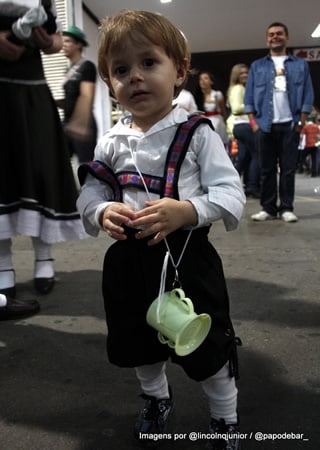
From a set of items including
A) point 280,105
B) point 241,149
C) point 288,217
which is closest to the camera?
point 280,105

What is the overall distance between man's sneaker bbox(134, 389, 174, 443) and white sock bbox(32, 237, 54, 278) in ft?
3.77

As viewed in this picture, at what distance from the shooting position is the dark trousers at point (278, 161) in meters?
3.77

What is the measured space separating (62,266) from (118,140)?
5.75ft

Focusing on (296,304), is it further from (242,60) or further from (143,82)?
(242,60)

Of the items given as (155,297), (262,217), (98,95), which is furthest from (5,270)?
(98,95)

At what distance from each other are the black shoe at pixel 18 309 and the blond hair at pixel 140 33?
1209mm

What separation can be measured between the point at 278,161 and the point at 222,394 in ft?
10.1

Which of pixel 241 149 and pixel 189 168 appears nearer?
pixel 189 168

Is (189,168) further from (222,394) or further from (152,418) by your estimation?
(152,418)

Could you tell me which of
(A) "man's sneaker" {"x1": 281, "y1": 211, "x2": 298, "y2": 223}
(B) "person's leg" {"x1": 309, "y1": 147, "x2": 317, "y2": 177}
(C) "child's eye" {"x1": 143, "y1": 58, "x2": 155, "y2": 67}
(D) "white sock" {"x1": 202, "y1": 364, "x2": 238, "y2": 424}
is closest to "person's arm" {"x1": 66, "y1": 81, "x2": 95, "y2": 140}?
(C) "child's eye" {"x1": 143, "y1": 58, "x2": 155, "y2": 67}

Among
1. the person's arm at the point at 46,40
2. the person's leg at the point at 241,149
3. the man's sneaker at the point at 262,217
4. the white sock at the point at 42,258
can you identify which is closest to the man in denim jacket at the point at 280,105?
the man's sneaker at the point at 262,217

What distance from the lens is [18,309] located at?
1.96 meters

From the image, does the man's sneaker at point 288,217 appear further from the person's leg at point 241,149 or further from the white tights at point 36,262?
the white tights at point 36,262

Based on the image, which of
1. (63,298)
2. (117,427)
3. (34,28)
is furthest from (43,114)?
(117,427)
